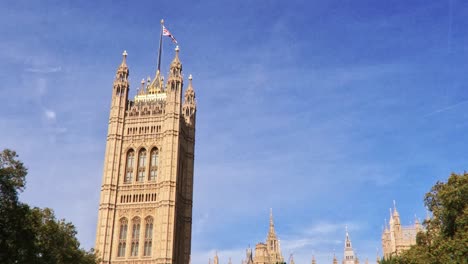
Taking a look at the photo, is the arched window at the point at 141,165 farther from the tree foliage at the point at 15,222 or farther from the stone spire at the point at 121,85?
the tree foliage at the point at 15,222

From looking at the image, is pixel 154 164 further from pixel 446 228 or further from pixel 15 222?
pixel 446 228

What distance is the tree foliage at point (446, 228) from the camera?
117 feet

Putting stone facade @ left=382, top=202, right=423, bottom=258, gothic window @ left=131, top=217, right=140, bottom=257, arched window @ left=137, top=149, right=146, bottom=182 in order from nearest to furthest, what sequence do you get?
stone facade @ left=382, top=202, right=423, bottom=258 < gothic window @ left=131, top=217, right=140, bottom=257 < arched window @ left=137, top=149, right=146, bottom=182

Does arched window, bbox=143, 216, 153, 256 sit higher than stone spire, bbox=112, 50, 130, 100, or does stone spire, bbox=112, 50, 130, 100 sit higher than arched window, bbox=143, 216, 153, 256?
stone spire, bbox=112, 50, 130, 100

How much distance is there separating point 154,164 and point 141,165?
2.02 meters

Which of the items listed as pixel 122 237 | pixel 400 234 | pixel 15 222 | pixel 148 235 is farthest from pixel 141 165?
pixel 15 222

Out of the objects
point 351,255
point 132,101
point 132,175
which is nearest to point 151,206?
point 132,175

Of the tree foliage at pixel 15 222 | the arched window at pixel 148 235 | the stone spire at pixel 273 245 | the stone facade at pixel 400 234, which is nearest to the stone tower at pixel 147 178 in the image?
the arched window at pixel 148 235

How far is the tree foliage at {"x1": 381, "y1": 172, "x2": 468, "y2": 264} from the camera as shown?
117 feet

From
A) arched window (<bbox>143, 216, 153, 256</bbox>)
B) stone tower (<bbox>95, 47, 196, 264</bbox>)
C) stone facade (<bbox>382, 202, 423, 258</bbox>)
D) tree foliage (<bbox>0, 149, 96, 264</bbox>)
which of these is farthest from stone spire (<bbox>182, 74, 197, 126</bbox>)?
tree foliage (<bbox>0, 149, 96, 264</bbox>)

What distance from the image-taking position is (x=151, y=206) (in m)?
80.0

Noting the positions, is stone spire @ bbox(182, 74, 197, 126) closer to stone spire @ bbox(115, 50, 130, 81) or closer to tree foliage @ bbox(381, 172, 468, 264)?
stone spire @ bbox(115, 50, 130, 81)

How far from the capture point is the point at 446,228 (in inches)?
1560

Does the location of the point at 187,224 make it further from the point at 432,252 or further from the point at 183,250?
the point at 432,252
